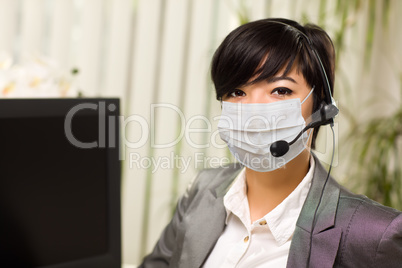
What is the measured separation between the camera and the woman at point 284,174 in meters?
1.02

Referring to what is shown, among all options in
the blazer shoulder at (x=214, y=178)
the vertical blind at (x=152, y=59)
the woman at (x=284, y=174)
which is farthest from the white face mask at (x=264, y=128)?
the vertical blind at (x=152, y=59)

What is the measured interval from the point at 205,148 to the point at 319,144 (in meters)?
0.58

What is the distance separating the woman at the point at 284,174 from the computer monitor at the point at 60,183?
10.2 inches

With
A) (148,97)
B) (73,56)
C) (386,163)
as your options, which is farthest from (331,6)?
(73,56)

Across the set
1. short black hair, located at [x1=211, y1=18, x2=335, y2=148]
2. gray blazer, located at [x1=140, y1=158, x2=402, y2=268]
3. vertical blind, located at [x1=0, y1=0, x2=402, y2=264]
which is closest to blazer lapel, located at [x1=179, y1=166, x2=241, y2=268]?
gray blazer, located at [x1=140, y1=158, x2=402, y2=268]

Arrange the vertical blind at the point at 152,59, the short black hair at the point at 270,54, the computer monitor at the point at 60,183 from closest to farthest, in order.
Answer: the computer monitor at the point at 60,183, the short black hair at the point at 270,54, the vertical blind at the point at 152,59

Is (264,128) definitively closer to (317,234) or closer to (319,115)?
(319,115)

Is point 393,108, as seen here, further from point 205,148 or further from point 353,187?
point 205,148

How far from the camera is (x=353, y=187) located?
2318 mm

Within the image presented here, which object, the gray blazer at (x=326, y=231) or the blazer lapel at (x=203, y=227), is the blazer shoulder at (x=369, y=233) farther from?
the blazer lapel at (x=203, y=227)

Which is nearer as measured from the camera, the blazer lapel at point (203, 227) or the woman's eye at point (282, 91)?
the woman's eye at point (282, 91)

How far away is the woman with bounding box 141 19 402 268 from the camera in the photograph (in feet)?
3.36

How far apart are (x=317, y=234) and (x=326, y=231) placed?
0.07 feet

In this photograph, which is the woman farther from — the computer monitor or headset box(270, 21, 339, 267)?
the computer monitor
